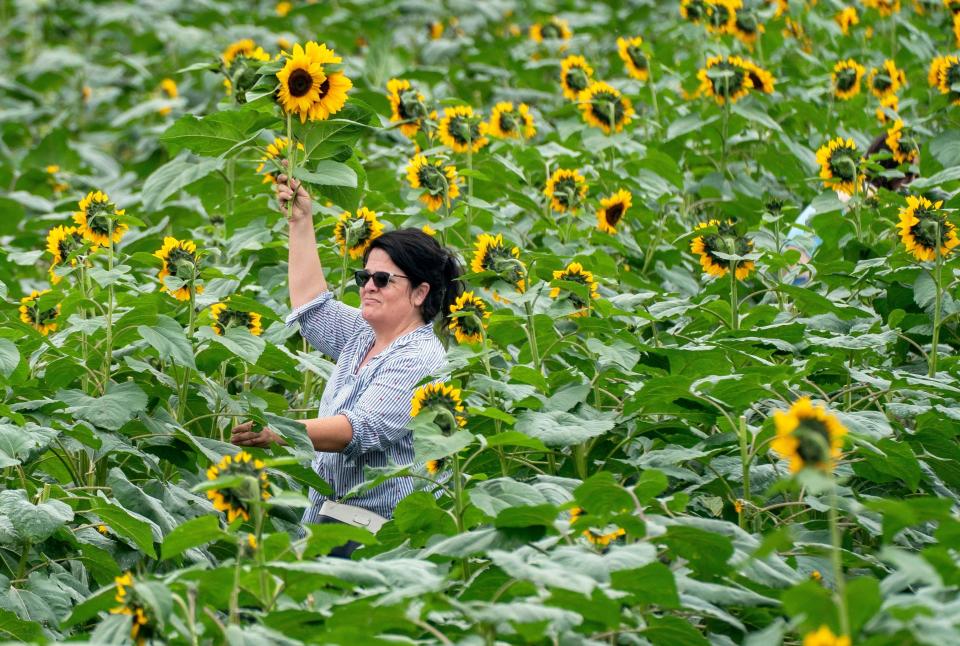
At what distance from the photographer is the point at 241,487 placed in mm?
2564

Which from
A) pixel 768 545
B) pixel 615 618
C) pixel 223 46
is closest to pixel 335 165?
pixel 615 618

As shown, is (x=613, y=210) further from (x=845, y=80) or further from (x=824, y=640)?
(x=824, y=640)

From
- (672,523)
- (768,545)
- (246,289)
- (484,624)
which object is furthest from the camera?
(246,289)

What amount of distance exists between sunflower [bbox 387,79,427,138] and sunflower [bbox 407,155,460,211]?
53 centimetres

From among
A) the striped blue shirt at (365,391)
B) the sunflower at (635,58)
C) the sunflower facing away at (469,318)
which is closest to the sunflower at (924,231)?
the sunflower facing away at (469,318)

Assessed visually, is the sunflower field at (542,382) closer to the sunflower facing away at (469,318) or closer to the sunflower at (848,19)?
the sunflower facing away at (469,318)

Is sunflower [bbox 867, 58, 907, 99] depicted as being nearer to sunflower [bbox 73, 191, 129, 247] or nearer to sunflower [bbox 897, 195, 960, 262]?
sunflower [bbox 897, 195, 960, 262]

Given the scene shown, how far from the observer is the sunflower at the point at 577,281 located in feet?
12.1

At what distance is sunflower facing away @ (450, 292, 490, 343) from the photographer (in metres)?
3.51

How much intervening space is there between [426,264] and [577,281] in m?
0.47

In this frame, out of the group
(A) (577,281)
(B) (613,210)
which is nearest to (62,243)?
(A) (577,281)

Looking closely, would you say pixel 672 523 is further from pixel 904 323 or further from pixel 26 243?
pixel 26 243

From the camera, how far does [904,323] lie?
407 cm

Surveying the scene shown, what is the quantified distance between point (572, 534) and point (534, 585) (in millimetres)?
288
